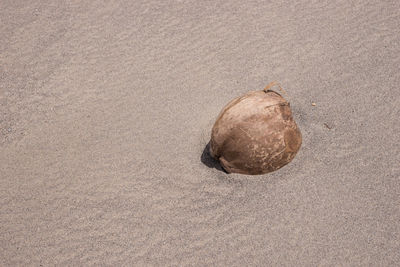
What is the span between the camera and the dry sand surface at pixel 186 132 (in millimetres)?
2879

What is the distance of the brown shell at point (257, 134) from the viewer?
2.66 meters

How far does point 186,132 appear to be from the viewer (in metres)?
3.44

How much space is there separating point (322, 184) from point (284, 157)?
566 mm

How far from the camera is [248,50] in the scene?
4055 mm

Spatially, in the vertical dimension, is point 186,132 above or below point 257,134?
below

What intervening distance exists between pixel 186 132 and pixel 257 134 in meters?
0.98

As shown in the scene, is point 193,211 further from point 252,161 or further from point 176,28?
point 176,28

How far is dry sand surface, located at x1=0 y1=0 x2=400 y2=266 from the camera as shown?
2.88 metres

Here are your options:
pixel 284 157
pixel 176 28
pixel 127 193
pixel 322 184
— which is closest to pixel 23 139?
pixel 127 193

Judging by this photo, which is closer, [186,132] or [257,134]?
[257,134]

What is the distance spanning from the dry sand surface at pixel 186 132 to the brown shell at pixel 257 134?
365 mm

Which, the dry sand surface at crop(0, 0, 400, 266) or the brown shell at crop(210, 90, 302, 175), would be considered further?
the dry sand surface at crop(0, 0, 400, 266)

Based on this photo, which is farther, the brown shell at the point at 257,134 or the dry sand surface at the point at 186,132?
the dry sand surface at the point at 186,132

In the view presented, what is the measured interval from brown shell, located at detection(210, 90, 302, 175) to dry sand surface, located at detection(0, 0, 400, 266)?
0.37 m
